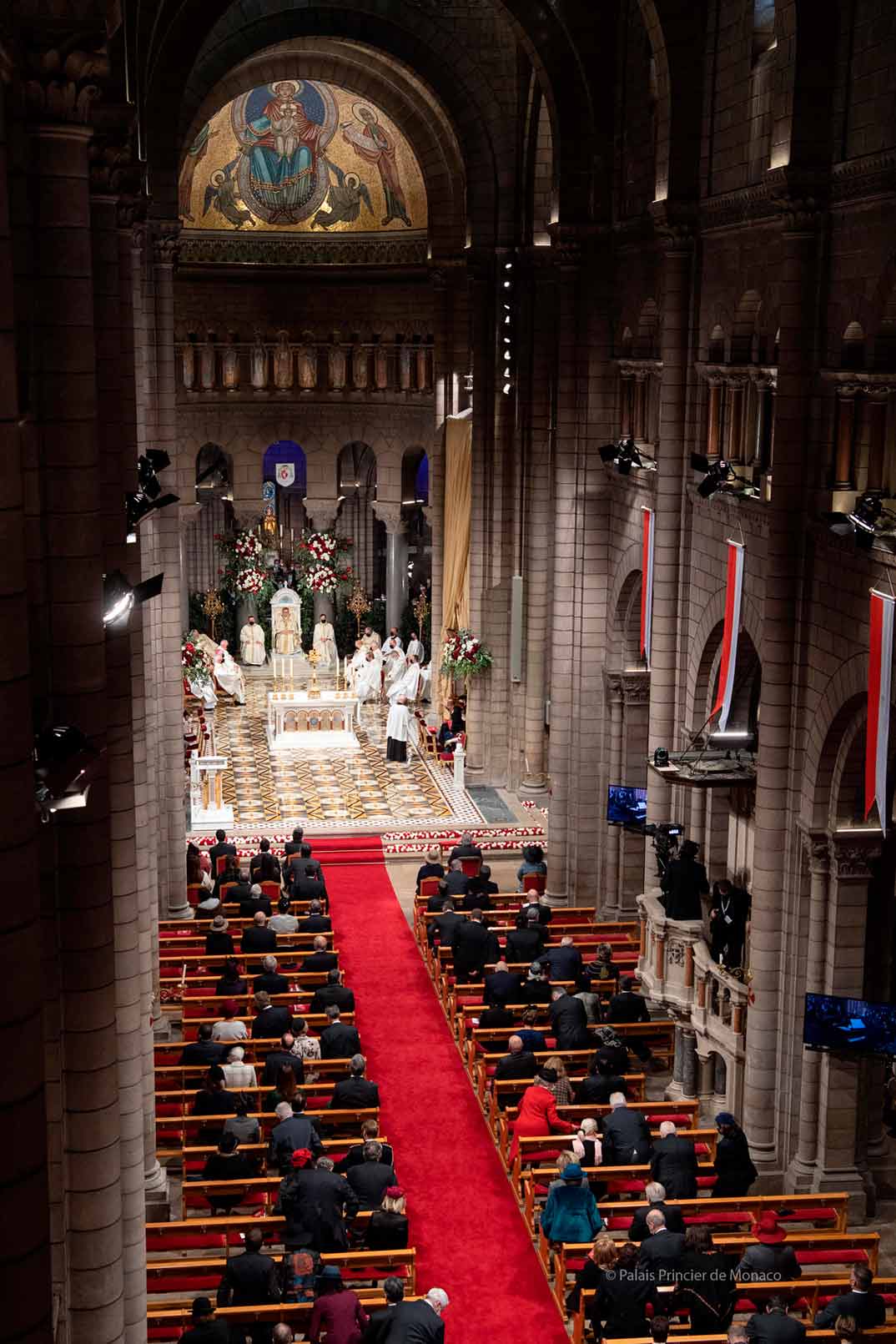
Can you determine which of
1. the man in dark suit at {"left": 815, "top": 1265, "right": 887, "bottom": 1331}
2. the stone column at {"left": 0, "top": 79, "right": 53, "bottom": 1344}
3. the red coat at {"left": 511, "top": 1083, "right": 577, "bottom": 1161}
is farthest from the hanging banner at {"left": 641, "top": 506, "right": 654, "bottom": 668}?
the stone column at {"left": 0, "top": 79, "right": 53, "bottom": 1344}

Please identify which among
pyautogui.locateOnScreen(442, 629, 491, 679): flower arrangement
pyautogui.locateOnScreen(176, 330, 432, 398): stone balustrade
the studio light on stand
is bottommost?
pyautogui.locateOnScreen(442, 629, 491, 679): flower arrangement

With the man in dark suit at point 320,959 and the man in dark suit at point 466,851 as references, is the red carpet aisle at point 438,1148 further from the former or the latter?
the man in dark suit at point 466,851

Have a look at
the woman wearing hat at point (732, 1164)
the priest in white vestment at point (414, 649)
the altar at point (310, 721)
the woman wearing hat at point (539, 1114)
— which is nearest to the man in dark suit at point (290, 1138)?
the woman wearing hat at point (539, 1114)

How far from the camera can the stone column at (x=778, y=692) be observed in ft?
54.4

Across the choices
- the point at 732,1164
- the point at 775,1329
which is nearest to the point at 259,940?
the point at 732,1164

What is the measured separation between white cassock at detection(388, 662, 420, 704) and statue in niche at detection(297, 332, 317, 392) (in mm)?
9069

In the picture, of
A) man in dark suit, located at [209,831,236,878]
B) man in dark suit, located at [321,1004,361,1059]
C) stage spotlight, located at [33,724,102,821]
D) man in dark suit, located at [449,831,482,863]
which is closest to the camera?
stage spotlight, located at [33,724,102,821]

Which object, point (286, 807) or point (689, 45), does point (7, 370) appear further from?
point (286, 807)

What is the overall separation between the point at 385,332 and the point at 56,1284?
104 ft

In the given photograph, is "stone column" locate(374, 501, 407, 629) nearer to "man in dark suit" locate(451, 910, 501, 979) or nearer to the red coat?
"man in dark suit" locate(451, 910, 501, 979)

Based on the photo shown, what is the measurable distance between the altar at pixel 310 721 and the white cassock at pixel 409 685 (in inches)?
42.3

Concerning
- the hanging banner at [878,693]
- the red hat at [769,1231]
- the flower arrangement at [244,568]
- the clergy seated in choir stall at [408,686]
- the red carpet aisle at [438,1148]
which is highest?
the hanging banner at [878,693]

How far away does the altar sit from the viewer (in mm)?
35344

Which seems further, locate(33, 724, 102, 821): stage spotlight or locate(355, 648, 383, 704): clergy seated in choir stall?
locate(355, 648, 383, 704): clergy seated in choir stall
